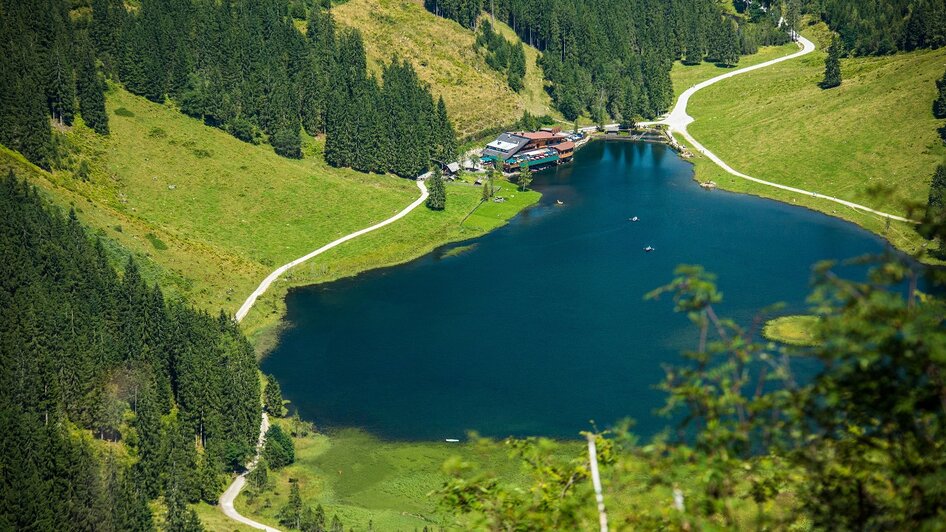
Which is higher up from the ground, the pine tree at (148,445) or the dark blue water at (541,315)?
the pine tree at (148,445)

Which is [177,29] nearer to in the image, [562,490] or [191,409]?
[191,409]

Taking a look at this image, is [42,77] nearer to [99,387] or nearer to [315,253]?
[315,253]

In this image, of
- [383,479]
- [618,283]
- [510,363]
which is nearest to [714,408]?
[383,479]

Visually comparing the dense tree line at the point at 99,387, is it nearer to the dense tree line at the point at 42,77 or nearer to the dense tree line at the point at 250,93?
the dense tree line at the point at 42,77

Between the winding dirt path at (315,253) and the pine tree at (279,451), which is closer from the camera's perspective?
the pine tree at (279,451)

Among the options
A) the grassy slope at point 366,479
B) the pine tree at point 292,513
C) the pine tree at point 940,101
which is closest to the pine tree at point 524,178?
the pine tree at point 940,101

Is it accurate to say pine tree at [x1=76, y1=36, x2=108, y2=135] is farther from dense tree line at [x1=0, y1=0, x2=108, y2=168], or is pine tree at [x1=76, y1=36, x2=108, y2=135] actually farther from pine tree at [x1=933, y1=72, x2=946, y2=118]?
pine tree at [x1=933, y1=72, x2=946, y2=118]
